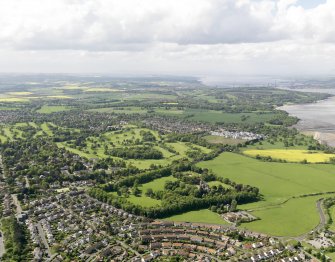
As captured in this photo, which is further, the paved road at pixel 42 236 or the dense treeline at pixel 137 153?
the dense treeline at pixel 137 153

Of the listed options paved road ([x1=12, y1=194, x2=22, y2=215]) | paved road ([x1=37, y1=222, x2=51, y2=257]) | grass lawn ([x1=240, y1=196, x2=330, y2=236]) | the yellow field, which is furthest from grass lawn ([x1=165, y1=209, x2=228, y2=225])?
the yellow field

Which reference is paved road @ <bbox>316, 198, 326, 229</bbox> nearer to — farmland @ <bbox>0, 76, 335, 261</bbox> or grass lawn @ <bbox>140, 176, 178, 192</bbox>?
farmland @ <bbox>0, 76, 335, 261</bbox>

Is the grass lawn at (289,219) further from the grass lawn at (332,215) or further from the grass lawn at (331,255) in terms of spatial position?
the grass lawn at (331,255)

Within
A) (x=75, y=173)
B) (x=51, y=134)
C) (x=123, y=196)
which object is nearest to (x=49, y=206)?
(x=123, y=196)

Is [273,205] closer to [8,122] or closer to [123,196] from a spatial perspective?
[123,196]

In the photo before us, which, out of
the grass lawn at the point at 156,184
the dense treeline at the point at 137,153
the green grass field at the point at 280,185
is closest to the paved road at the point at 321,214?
the green grass field at the point at 280,185

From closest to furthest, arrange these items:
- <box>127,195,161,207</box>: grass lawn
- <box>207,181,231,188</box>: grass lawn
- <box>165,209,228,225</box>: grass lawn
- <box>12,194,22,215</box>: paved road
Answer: <box>165,209,228,225</box>: grass lawn, <box>12,194,22,215</box>: paved road, <box>127,195,161,207</box>: grass lawn, <box>207,181,231,188</box>: grass lawn
